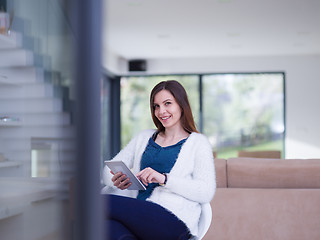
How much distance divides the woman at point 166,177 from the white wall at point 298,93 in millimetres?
6750

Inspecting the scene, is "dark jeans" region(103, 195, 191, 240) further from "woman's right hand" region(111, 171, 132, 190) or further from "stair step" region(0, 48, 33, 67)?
"stair step" region(0, 48, 33, 67)

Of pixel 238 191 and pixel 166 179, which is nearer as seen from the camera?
pixel 166 179

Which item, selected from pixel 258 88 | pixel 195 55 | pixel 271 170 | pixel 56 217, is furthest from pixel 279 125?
pixel 56 217

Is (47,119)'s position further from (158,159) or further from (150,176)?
(158,159)

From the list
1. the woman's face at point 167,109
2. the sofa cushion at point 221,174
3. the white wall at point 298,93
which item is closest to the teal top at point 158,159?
the woman's face at point 167,109

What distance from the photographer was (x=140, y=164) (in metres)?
1.82

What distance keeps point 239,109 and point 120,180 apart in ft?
24.7

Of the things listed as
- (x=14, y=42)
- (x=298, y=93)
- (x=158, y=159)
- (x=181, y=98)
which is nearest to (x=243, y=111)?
(x=298, y=93)

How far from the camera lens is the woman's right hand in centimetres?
159

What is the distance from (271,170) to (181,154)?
2.10ft

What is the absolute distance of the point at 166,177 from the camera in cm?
159

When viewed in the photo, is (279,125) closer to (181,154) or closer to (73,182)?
(181,154)

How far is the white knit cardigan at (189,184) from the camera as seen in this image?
5.20ft

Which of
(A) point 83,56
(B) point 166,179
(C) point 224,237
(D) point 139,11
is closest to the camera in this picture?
(A) point 83,56
